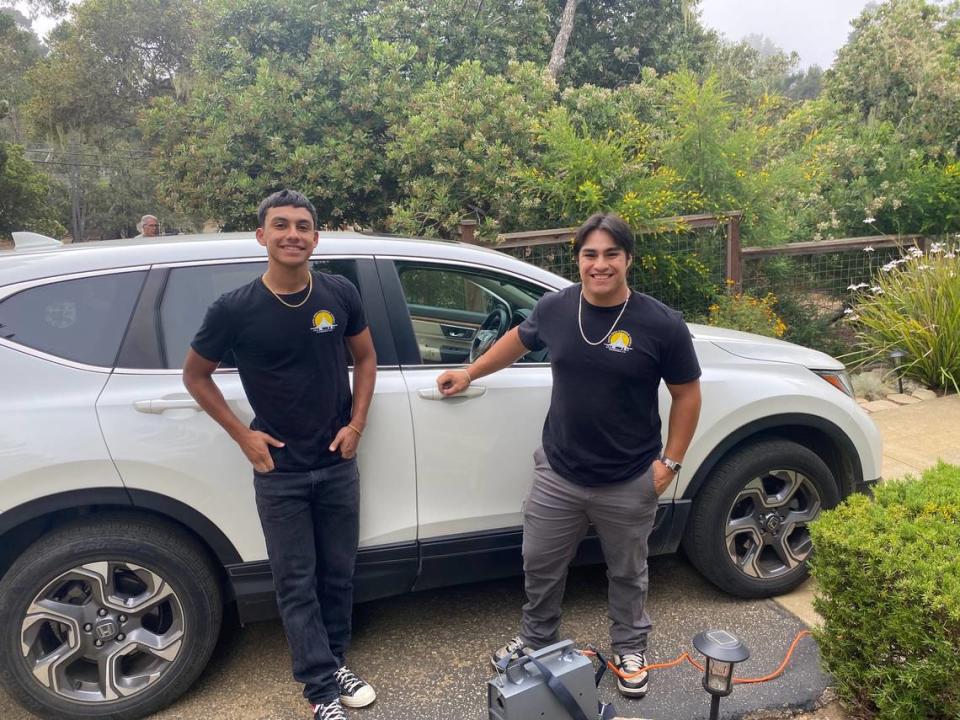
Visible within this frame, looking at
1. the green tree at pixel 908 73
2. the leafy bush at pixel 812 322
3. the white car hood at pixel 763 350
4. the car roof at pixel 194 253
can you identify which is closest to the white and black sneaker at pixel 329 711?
the car roof at pixel 194 253

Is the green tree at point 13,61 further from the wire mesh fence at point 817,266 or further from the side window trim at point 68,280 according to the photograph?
the side window trim at point 68,280

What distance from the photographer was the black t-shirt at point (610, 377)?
2553 millimetres

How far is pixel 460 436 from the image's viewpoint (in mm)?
2955

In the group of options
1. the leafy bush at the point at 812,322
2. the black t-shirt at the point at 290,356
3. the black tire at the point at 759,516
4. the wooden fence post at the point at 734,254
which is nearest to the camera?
the black t-shirt at the point at 290,356

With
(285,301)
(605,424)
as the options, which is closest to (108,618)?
(285,301)

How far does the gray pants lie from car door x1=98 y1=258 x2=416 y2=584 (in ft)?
1.64

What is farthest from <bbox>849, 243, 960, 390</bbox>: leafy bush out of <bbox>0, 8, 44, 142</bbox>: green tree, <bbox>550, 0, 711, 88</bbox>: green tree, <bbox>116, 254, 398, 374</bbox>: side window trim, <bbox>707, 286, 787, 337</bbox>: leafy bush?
<bbox>0, 8, 44, 142</bbox>: green tree

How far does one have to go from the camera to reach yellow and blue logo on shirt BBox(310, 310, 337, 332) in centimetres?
252

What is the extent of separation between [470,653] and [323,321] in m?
1.60

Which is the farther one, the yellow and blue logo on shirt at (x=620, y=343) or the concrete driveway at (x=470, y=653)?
the concrete driveway at (x=470, y=653)

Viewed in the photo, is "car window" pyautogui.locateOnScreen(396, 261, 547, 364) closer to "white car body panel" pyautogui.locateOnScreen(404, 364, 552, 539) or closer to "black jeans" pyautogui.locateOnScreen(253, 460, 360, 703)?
"white car body panel" pyautogui.locateOnScreen(404, 364, 552, 539)

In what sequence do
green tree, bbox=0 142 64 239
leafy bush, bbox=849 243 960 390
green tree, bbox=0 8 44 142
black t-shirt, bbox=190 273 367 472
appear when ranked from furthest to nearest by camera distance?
green tree, bbox=0 8 44 142 → green tree, bbox=0 142 64 239 → leafy bush, bbox=849 243 960 390 → black t-shirt, bbox=190 273 367 472

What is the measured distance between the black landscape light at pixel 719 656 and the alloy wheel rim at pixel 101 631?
184cm

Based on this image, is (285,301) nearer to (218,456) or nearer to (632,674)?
(218,456)
